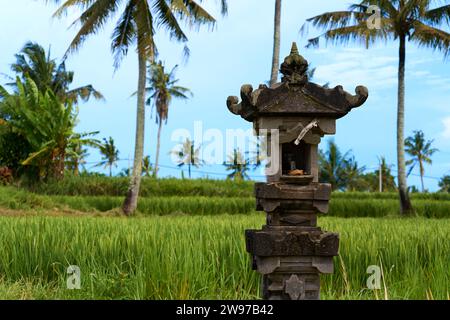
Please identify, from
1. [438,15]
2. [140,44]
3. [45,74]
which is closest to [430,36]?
[438,15]

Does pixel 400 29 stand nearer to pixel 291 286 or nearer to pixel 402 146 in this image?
pixel 402 146

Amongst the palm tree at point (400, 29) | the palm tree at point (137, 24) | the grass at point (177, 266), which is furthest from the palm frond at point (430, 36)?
the grass at point (177, 266)

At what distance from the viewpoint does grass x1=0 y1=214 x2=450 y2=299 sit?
5.10m

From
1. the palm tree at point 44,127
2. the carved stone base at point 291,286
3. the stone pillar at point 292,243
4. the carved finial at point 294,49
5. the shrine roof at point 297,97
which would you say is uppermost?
the palm tree at point 44,127

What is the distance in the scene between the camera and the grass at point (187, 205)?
19.1 metres

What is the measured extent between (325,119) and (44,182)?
19755 millimetres

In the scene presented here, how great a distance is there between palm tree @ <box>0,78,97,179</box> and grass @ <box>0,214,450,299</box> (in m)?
14.7

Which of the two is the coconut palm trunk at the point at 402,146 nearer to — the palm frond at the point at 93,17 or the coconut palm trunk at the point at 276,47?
the coconut palm trunk at the point at 276,47

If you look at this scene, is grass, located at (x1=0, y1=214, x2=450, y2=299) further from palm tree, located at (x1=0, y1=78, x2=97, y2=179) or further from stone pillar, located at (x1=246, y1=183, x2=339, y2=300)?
palm tree, located at (x1=0, y1=78, x2=97, y2=179)

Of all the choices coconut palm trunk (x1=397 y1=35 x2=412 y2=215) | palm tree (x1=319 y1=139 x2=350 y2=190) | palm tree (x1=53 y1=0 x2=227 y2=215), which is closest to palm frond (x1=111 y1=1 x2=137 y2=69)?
palm tree (x1=53 y1=0 x2=227 y2=215)

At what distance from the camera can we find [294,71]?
507 centimetres

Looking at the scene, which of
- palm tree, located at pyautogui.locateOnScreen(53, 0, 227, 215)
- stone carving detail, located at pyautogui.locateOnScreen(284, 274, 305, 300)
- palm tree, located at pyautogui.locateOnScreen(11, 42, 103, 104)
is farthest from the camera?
palm tree, located at pyautogui.locateOnScreen(11, 42, 103, 104)

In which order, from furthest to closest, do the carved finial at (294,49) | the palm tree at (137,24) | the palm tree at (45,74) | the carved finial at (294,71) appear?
the palm tree at (45,74) → the palm tree at (137,24) → the carved finial at (294,49) → the carved finial at (294,71)

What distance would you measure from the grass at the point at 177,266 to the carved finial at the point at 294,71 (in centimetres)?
A: 189
